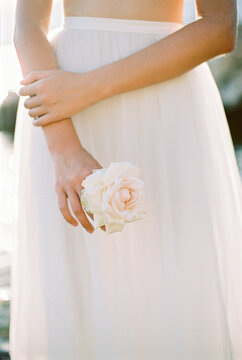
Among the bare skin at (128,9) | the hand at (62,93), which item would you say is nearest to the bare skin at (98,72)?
the hand at (62,93)

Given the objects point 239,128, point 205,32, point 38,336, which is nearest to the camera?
point 205,32

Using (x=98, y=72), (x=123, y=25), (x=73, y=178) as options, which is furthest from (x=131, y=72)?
(x=73, y=178)

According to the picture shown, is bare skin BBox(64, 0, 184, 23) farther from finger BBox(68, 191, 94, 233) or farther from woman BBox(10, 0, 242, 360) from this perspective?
finger BBox(68, 191, 94, 233)

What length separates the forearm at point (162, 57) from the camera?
1.42m

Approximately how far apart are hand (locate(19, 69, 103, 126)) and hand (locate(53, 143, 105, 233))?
113mm

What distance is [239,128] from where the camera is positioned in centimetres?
1113

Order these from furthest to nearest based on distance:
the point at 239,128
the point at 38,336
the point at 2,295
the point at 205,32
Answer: the point at 239,128 < the point at 2,295 < the point at 38,336 < the point at 205,32

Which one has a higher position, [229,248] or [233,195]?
[233,195]

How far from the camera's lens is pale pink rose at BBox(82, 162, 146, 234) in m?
1.15

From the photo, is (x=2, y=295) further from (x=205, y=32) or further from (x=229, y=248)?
(x=205, y=32)

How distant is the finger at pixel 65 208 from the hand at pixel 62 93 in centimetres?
20

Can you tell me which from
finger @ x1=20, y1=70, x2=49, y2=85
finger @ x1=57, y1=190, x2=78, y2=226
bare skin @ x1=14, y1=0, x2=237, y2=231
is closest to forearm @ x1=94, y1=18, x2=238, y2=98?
bare skin @ x1=14, y1=0, x2=237, y2=231

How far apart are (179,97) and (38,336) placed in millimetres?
734

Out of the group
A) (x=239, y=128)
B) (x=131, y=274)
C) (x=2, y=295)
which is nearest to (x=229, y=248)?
(x=131, y=274)
